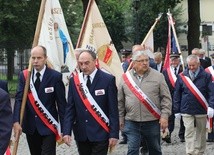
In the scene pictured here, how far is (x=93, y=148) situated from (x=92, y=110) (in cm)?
48

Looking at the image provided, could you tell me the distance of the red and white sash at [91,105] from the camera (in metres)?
7.03

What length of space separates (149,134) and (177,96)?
2221 mm

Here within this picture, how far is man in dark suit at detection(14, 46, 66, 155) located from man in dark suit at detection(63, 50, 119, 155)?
A: 0.92ft

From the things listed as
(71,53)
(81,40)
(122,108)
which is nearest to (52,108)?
(122,108)

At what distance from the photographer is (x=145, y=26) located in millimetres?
55875

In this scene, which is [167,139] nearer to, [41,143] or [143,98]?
[143,98]

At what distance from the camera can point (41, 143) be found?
7480mm

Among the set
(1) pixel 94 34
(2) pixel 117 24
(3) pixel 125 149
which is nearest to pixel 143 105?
(1) pixel 94 34

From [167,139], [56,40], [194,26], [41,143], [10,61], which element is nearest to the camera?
[41,143]

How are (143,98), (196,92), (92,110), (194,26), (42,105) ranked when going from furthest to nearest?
(194,26) < (196,92) < (143,98) < (42,105) < (92,110)

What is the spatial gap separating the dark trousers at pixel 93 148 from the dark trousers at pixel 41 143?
0.37 metres

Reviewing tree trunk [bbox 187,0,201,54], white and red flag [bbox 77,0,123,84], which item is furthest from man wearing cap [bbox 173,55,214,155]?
tree trunk [bbox 187,0,201,54]

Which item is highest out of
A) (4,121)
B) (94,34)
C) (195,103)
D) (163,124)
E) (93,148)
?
(94,34)

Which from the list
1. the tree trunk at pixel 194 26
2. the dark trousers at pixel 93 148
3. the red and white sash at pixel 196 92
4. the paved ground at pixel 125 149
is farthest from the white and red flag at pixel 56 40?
the tree trunk at pixel 194 26
